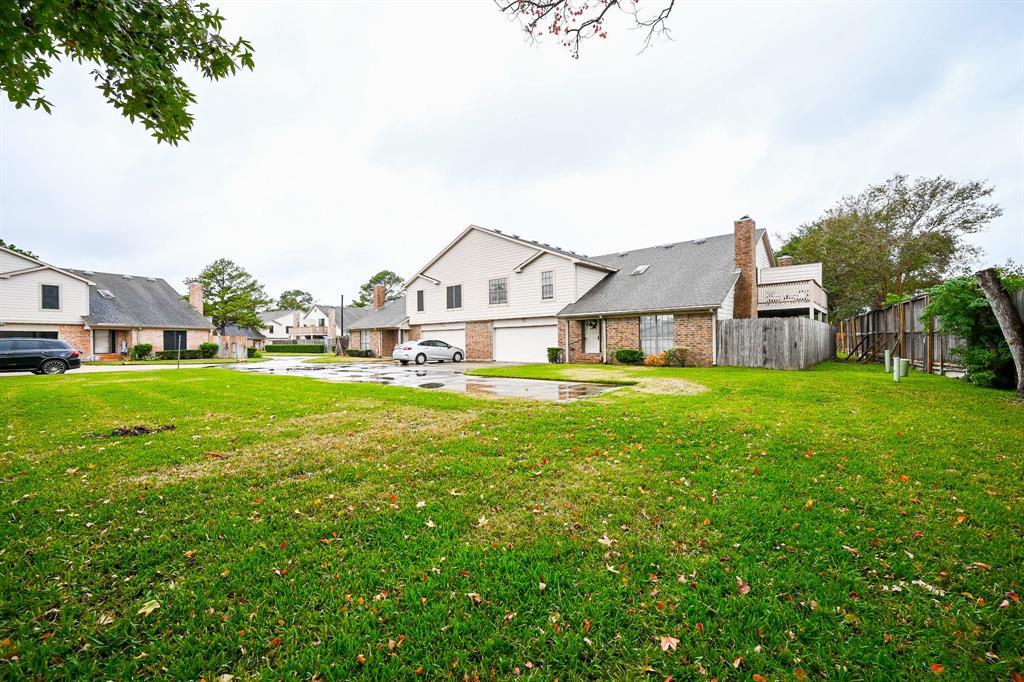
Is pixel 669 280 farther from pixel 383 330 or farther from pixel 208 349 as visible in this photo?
pixel 208 349

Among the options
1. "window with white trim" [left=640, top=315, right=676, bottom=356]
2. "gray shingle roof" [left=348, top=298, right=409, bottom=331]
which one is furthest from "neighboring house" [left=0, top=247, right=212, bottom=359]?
"window with white trim" [left=640, top=315, right=676, bottom=356]

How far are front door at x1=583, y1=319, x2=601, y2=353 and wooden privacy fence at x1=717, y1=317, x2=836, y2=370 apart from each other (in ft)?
18.4

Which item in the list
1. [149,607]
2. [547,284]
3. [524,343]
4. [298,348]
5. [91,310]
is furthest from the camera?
[298,348]

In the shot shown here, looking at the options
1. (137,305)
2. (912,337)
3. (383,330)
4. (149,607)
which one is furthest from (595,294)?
(137,305)

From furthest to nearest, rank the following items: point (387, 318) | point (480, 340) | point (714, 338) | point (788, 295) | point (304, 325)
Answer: point (304, 325)
point (387, 318)
point (480, 340)
point (788, 295)
point (714, 338)

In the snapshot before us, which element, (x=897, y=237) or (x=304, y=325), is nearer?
(x=897, y=237)

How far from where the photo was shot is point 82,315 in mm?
27984

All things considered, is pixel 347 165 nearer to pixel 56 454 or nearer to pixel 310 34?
pixel 310 34

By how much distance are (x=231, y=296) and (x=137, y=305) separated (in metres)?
13.2

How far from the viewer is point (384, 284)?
77125 millimetres

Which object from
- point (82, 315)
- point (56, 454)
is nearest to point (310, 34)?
point (56, 454)

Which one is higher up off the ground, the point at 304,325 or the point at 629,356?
the point at 304,325

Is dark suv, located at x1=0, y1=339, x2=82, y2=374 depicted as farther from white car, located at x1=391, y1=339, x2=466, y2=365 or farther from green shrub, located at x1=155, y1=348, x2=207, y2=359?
white car, located at x1=391, y1=339, x2=466, y2=365

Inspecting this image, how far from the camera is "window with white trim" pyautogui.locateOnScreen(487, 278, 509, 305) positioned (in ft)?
81.4
